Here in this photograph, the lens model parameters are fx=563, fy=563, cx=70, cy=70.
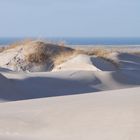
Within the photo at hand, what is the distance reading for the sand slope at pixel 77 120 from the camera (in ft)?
20.2

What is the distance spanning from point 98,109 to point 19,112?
122 cm

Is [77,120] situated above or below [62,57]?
above

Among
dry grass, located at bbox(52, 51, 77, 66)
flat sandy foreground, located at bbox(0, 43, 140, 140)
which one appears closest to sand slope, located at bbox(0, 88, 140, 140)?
flat sandy foreground, located at bbox(0, 43, 140, 140)

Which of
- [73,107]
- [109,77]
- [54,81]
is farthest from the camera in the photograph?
[109,77]

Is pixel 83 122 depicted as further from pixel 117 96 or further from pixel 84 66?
pixel 84 66

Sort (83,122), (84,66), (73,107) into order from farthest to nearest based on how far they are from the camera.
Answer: (84,66)
(73,107)
(83,122)

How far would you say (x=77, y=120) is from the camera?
664 centimetres

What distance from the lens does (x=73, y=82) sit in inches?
613

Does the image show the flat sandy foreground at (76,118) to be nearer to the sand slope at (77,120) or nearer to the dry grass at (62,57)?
the sand slope at (77,120)

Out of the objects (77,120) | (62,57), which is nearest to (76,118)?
(77,120)

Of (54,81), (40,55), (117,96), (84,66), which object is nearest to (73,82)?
(54,81)

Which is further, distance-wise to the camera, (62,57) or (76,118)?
(62,57)

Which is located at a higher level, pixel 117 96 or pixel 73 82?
pixel 117 96

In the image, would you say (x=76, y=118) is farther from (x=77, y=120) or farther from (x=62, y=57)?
Answer: (x=62, y=57)
